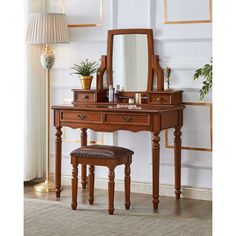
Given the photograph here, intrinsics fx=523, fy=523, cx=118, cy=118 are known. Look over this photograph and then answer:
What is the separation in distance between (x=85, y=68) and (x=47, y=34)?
1.49ft

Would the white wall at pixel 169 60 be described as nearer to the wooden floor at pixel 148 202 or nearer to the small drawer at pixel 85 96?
the wooden floor at pixel 148 202

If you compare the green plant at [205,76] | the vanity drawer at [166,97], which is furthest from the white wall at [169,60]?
the green plant at [205,76]

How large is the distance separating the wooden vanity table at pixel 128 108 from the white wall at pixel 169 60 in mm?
100

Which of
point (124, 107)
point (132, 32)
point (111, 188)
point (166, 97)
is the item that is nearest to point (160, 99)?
point (166, 97)

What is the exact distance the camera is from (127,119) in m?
4.03

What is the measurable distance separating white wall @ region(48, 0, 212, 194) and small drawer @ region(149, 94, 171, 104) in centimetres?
22

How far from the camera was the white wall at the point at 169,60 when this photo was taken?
14.4 ft

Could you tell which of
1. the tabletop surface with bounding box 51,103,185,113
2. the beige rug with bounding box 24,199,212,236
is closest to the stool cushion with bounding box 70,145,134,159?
the tabletop surface with bounding box 51,103,185,113

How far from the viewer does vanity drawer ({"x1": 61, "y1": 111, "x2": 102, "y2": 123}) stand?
4.18 metres

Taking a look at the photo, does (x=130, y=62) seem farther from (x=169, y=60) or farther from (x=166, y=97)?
(x=166, y=97)

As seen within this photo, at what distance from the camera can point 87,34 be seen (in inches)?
194

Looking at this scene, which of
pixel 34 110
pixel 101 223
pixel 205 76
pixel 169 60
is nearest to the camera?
pixel 101 223
